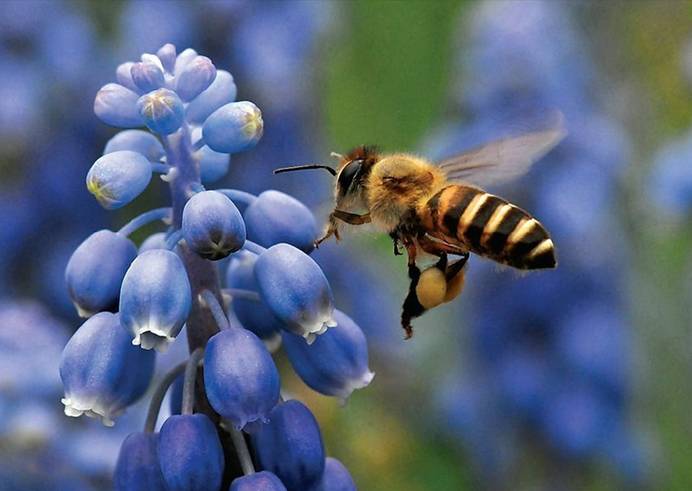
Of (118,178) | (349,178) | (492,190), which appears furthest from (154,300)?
(492,190)

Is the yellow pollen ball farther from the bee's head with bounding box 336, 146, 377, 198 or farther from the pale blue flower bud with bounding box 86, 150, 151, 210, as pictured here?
the pale blue flower bud with bounding box 86, 150, 151, 210

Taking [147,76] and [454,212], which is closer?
[147,76]

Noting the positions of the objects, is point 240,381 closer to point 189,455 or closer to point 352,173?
point 189,455

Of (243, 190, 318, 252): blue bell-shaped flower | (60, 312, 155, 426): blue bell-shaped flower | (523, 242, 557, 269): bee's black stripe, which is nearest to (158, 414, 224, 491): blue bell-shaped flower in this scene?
(60, 312, 155, 426): blue bell-shaped flower

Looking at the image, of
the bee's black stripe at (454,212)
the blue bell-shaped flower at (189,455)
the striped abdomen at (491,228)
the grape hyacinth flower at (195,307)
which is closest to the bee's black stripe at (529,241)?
the striped abdomen at (491,228)

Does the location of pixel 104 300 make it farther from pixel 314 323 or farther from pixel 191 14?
pixel 191 14
